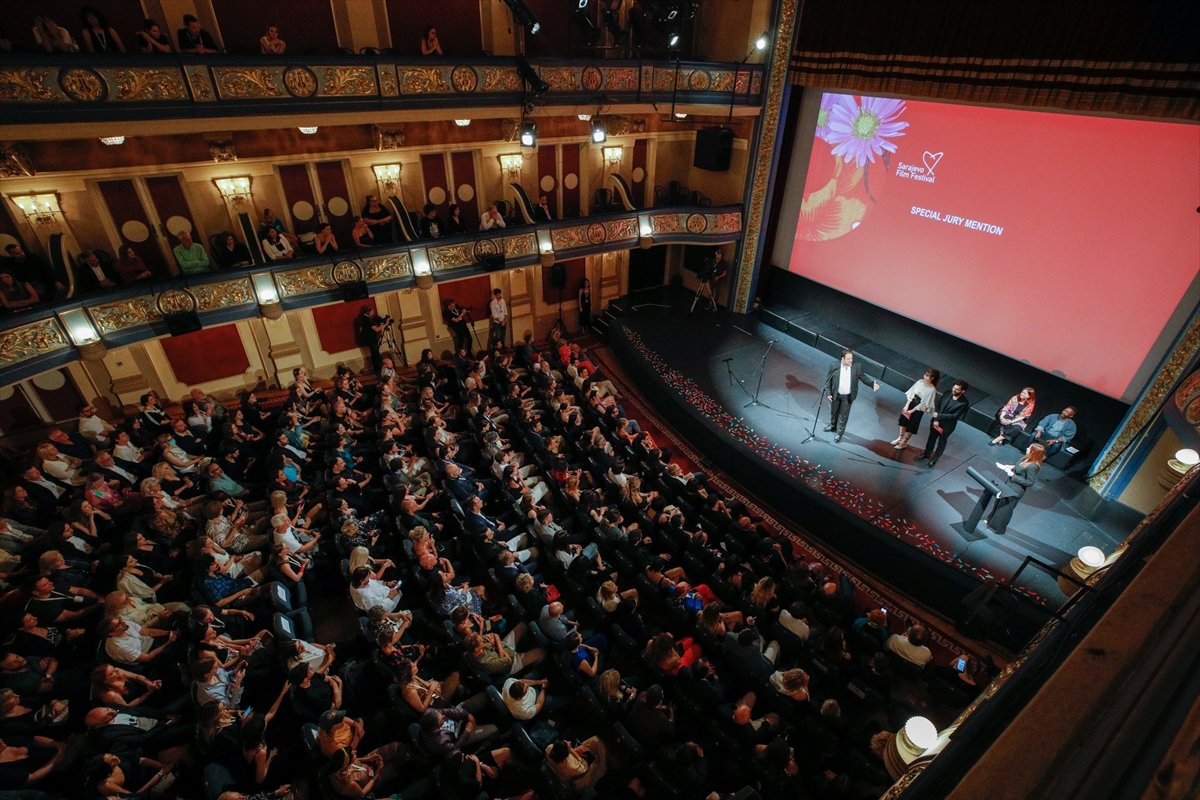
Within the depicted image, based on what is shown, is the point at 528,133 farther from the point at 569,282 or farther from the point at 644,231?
the point at 569,282

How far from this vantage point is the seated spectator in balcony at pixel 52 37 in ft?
22.2

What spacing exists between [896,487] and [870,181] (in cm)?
559

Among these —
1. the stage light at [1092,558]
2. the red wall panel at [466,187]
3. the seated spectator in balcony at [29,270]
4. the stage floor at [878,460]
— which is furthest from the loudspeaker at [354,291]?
the stage light at [1092,558]

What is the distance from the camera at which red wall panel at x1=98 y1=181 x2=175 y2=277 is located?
28.4 feet

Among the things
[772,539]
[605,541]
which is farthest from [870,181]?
[605,541]

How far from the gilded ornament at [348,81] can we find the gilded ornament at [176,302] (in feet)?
11.5

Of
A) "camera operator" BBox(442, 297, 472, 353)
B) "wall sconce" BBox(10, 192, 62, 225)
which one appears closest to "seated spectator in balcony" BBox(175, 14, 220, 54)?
"wall sconce" BBox(10, 192, 62, 225)

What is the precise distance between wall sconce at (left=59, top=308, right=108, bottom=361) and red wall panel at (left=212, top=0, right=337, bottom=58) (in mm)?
4430

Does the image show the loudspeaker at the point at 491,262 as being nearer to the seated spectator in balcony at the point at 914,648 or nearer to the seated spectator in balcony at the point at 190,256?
the seated spectator in balcony at the point at 190,256

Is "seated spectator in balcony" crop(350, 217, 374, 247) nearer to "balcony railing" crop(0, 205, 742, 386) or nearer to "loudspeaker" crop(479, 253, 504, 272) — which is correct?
"balcony railing" crop(0, 205, 742, 386)

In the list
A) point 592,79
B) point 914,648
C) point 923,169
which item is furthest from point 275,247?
point 923,169

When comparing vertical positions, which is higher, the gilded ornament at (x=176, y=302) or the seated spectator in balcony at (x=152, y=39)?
the seated spectator in balcony at (x=152, y=39)

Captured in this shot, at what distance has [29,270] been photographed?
796cm

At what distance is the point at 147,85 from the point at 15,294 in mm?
3101
